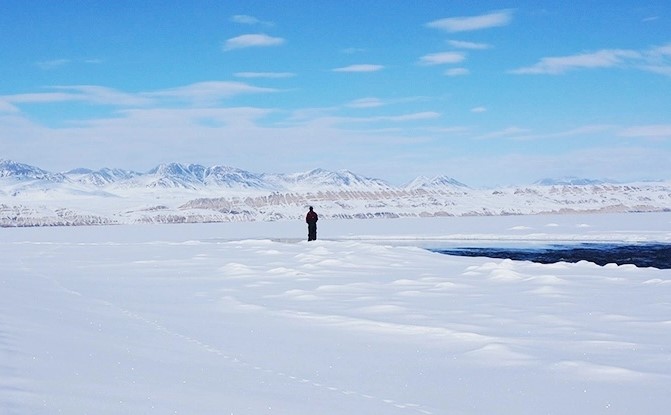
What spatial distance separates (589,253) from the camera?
26250mm

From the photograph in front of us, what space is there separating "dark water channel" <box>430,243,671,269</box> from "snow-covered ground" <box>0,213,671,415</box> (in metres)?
5.85

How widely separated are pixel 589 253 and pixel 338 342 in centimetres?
1955

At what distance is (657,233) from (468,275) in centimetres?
2544

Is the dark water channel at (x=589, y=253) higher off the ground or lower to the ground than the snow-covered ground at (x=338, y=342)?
higher

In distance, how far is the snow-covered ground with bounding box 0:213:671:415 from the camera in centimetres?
613

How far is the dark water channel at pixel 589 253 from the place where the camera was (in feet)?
75.0

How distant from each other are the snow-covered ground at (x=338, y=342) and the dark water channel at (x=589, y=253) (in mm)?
5846

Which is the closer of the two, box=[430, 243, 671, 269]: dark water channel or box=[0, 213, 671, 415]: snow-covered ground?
box=[0, 213, 671, 415]: snow-covered ground

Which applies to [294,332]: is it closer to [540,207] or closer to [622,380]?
[622,380]

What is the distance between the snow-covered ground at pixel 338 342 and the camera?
241 inches

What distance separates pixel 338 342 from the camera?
29.8ft

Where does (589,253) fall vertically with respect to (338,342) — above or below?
above

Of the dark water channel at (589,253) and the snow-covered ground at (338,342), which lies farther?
the dark water channel at (589,253)

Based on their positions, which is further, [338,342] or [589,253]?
[589,253]
